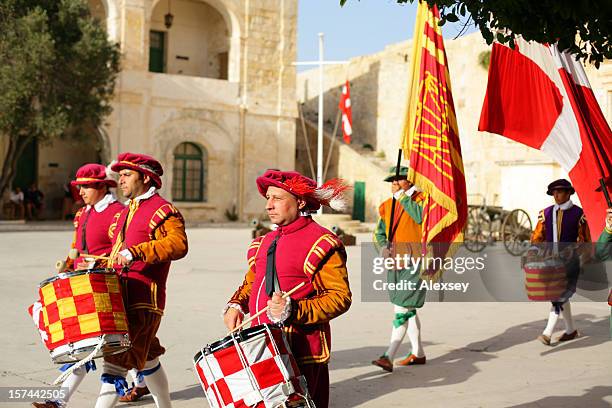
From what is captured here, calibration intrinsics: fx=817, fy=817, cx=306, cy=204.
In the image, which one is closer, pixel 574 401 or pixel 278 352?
pixel 278 352

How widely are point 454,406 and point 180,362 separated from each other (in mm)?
2289

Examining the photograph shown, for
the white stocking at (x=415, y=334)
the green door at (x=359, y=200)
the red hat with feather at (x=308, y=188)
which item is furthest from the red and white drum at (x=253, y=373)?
the green door at (x=359, y=200)

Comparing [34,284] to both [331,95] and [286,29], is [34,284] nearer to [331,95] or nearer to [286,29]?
[286,29]

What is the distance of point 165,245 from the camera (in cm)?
464

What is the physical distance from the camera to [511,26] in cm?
413

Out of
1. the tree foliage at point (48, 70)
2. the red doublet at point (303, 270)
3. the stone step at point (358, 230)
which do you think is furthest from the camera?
the stone step at point (358, 230)

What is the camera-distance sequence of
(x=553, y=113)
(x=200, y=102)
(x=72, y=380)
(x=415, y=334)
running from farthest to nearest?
(x=200, y=102) < (x=415, y=334) < (x=553, y=113) < (x=72, y=380)

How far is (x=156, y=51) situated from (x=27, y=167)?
6412 mm

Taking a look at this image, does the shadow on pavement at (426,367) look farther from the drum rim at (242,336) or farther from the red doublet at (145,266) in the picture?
the drum rim at (242,336)

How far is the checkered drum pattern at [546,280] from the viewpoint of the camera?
25.2 ft

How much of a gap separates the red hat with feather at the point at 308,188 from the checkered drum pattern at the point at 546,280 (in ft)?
14.3

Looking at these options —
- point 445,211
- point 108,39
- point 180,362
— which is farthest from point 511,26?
point 108,39

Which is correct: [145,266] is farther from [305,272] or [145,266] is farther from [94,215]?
[305,272]

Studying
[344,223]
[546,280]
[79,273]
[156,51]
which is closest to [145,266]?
[79,273]
